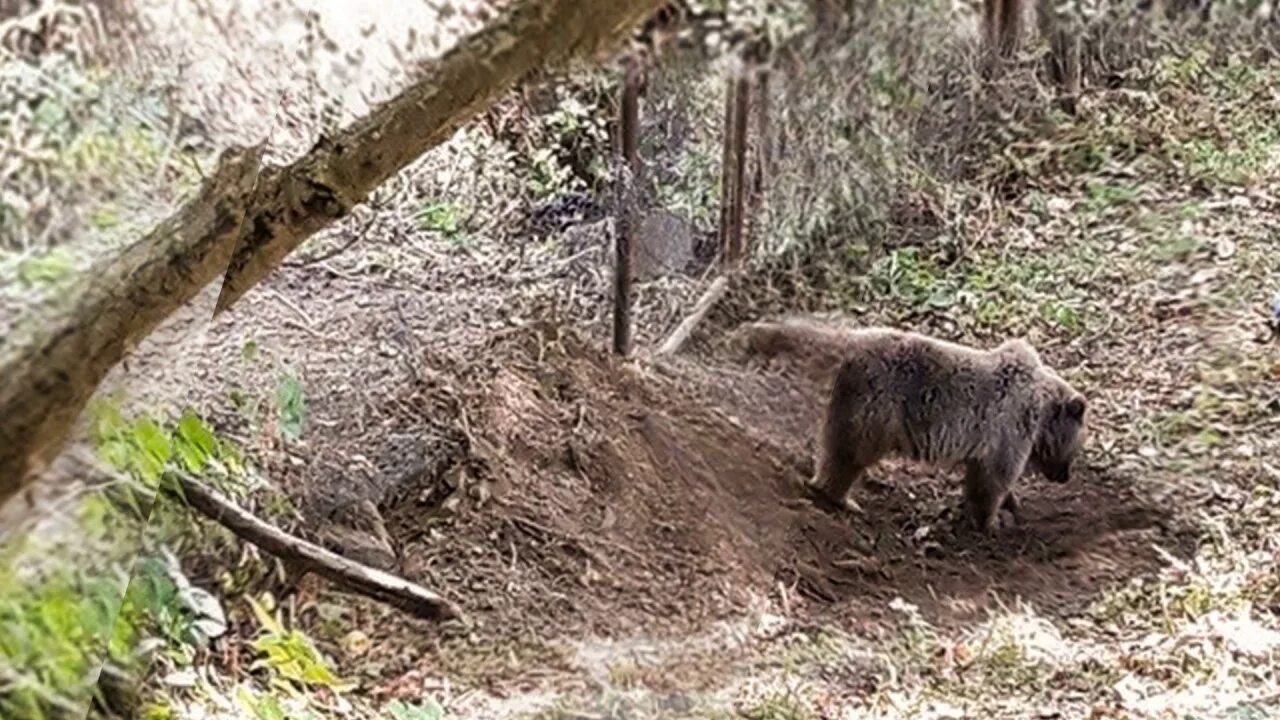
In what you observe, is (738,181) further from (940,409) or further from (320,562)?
(320,562)

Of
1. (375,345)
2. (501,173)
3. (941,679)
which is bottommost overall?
(941,679)

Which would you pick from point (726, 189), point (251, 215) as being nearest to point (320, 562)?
point (251, 215)

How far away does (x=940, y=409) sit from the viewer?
3.56 ft

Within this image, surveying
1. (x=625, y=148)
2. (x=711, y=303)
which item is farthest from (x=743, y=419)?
(x=625, y=148)

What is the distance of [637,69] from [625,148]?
0.06m

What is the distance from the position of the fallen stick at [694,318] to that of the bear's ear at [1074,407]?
0.25m

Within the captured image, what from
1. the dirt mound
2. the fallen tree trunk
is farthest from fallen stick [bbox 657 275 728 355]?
the fallen tree trunk

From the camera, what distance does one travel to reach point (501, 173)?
108 cm

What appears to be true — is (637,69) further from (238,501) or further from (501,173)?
(238,501)

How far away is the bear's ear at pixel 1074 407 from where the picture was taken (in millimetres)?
1073

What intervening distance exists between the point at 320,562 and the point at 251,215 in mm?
245

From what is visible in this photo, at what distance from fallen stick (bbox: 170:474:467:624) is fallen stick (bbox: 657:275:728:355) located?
0.78 ft

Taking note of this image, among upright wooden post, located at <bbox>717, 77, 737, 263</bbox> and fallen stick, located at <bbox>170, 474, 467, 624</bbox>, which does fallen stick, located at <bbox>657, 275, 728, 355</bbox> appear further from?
fallen stick, located at <bbox>170, 474, 467, 624</bbox>

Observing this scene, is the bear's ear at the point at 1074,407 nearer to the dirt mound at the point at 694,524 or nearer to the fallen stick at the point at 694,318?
the dirt mound at the point at 694,524
